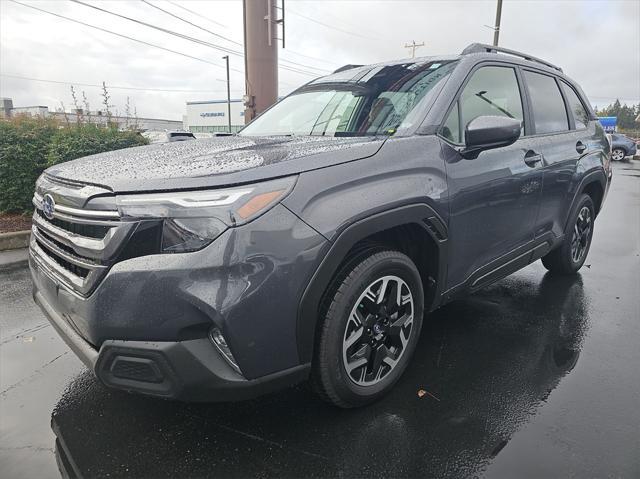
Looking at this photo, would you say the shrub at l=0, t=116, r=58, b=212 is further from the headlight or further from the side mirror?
the side mirror

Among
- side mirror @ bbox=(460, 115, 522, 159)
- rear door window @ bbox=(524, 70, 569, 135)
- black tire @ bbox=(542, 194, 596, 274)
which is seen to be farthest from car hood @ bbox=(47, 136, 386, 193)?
black tire @ bbox=(542, 194, 596, 274)

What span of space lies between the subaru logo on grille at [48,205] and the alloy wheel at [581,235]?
4.20 meters

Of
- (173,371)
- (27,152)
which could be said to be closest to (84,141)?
(27,152)

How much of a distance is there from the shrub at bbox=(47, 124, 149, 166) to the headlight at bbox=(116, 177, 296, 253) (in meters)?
5.64

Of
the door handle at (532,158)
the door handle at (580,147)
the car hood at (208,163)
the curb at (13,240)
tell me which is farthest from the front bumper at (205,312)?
the curb at (13,240)

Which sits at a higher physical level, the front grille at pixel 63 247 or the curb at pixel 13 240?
the front grille at pixel 63 247

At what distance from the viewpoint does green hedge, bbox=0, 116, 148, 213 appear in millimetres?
6512

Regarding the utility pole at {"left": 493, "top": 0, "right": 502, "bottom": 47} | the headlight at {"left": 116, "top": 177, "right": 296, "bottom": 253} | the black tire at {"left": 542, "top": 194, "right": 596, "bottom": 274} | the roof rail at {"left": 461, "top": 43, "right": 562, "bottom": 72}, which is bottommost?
the black tire at {"left": 542, "top": 194, "right": 596, "bottom": 274}

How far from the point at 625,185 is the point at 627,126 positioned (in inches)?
3831

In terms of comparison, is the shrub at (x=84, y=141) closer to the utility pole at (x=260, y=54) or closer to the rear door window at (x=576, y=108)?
the utility pole at (x=260, y=54)

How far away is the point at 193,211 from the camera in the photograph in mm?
1757

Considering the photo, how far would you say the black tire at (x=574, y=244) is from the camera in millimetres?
4172

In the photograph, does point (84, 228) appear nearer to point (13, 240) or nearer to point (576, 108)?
point (576, 108)

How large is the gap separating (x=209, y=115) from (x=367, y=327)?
82.3 m
